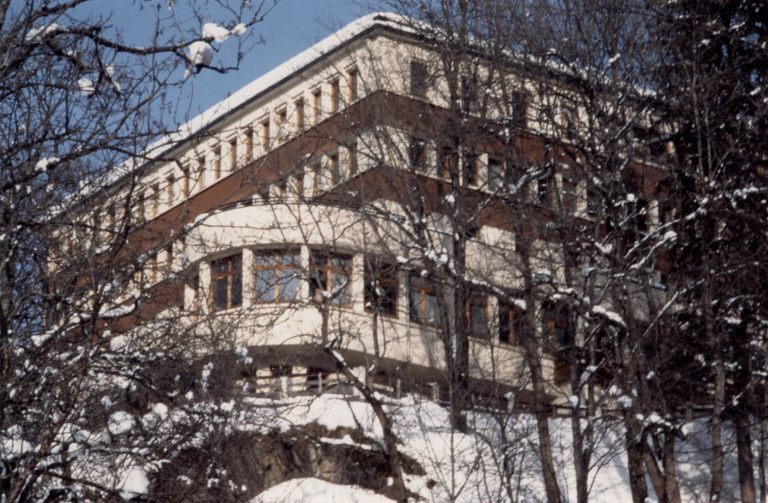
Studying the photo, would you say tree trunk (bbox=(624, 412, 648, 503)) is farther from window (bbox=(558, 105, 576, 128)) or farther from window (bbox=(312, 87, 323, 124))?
window (bbox=(312, 87, 323, 124))

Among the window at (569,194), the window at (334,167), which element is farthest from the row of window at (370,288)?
the window at (569,194)

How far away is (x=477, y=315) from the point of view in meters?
36.1

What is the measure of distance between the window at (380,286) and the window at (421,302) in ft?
1.44

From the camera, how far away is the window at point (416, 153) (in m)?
33.8

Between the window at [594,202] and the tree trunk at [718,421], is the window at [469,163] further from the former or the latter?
the tree trunk at [718,421]

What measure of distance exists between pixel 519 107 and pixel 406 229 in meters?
3.77

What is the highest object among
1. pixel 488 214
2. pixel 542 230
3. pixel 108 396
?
pixel 488 214

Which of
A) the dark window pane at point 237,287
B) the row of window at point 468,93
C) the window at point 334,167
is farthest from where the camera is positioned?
the window at point 334,167

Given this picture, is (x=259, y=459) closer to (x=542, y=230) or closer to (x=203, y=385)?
(x=542, y=230)

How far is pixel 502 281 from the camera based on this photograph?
33438 mm

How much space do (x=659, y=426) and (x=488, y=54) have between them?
11.3 metres

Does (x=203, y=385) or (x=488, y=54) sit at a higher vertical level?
(x=488, y=54)

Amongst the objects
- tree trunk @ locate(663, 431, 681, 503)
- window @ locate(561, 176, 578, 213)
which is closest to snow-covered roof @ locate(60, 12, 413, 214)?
window @ locate(561, 176, 578, 213)

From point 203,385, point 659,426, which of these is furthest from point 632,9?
point 203,385
